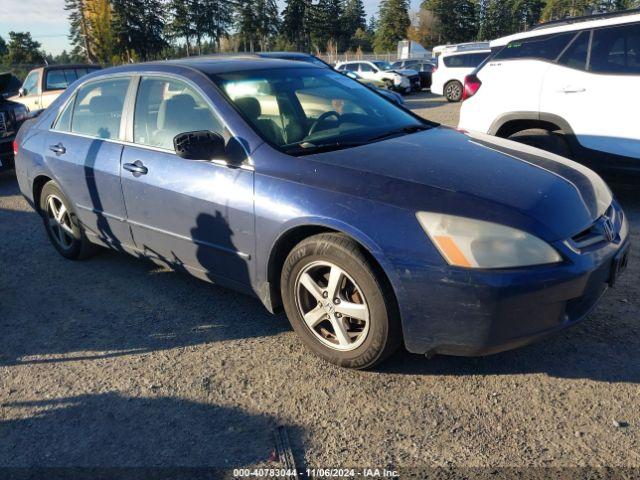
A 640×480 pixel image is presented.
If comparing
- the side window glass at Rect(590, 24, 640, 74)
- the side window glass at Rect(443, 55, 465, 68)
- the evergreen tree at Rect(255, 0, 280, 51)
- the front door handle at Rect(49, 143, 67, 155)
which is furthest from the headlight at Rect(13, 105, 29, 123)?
the evergreen tree at Rect(255, 0, 280, 51)

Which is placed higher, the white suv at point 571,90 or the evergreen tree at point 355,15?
the evergreen tree at point 355,15

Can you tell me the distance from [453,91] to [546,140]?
49.1ft

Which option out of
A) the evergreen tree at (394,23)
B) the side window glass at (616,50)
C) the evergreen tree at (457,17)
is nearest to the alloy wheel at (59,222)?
the side window glass at (616,50)

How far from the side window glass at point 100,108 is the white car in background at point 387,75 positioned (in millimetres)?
20390

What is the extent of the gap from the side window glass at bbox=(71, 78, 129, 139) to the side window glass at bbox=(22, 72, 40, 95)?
9.77 meters

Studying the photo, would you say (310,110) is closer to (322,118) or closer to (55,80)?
(322,118)

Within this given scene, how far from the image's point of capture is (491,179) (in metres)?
2.86

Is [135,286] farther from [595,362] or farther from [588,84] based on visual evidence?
[588,84]

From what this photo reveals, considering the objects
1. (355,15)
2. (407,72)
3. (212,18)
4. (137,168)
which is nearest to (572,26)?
(137,168)

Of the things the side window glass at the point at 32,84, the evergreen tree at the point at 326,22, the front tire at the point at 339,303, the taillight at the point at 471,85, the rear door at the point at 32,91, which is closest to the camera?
the front tire at the point at 339,303

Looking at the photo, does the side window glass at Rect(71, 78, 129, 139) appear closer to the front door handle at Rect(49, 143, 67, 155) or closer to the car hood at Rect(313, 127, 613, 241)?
the front door handle at Rect(49, 143, 67, 155)

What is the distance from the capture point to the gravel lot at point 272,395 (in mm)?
2449

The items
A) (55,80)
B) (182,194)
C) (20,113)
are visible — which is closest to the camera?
(182,194)

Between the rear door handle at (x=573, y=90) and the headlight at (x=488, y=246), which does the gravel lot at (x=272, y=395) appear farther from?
the rear door handle at (x=573, y=90)
